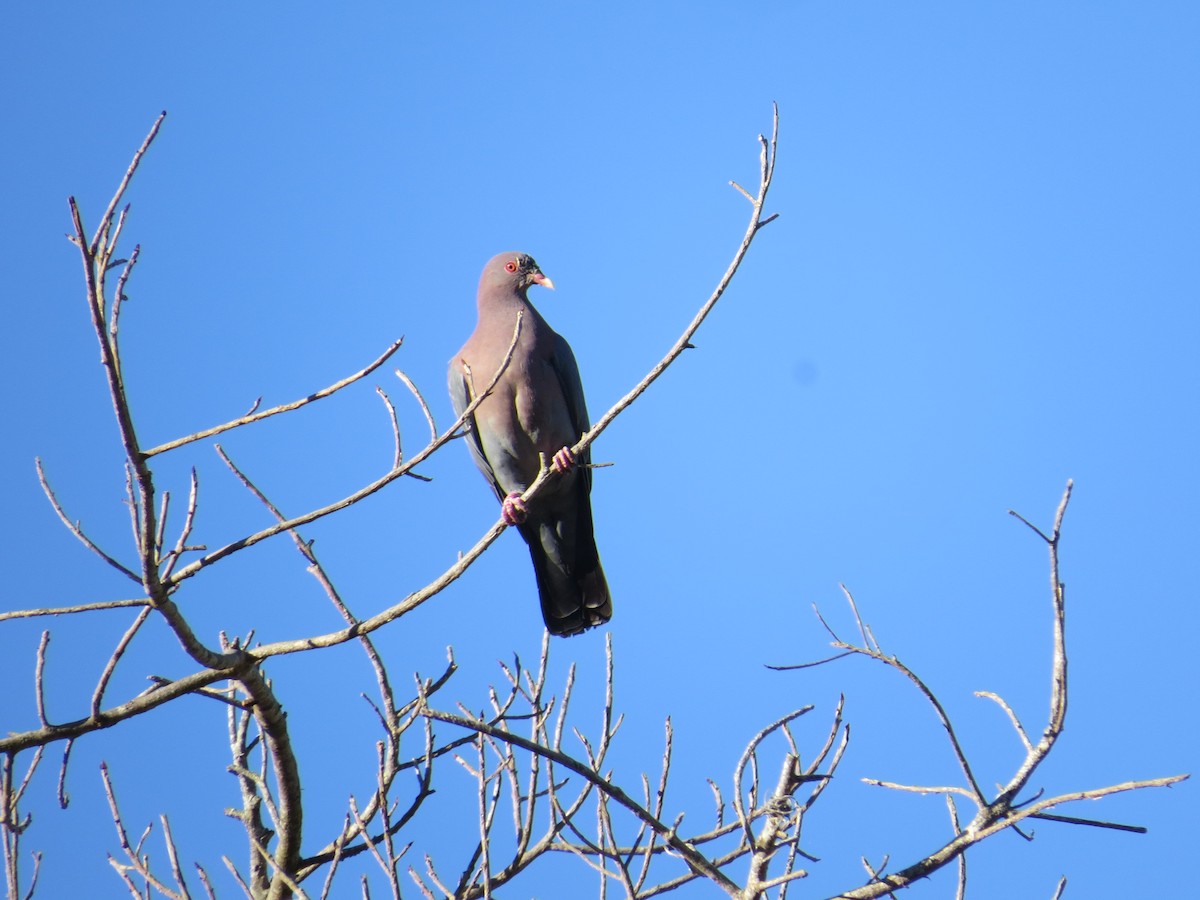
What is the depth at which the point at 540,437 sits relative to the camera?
A: 20.2 ft

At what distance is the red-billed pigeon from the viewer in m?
6.09

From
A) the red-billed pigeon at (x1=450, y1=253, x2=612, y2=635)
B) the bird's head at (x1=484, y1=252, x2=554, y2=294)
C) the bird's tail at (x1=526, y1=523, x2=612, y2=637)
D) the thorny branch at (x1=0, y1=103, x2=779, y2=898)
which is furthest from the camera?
the bird's head at (x1=484, y1=252, x2=554, y2=294)

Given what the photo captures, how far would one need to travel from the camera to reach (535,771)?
3715 millimetres

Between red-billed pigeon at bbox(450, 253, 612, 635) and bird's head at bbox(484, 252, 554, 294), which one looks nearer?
red-billed pigeon at bbox(450, 253, 612, 635)

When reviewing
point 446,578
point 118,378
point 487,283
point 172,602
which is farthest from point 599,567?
point 118,378

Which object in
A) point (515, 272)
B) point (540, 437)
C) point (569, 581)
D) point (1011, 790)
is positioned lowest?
point (1011, 790)

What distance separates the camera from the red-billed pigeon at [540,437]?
6090 mm

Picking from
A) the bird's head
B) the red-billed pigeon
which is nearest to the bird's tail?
the red-billed pigeon

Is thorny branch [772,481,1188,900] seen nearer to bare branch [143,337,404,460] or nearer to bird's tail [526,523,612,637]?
bare branch [143,337,404,460]

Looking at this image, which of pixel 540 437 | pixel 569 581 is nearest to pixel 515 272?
pixel 540 437

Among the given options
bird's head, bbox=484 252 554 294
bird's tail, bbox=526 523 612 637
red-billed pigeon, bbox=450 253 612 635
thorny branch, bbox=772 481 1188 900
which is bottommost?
thorny branch, bbox=772 481 1188 900

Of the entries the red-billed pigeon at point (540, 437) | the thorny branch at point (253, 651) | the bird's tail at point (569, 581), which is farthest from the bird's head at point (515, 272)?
the thorny branch at point (253, 651)

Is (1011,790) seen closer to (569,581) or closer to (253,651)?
(253,651)

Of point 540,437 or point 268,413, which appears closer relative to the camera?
point 268,413
